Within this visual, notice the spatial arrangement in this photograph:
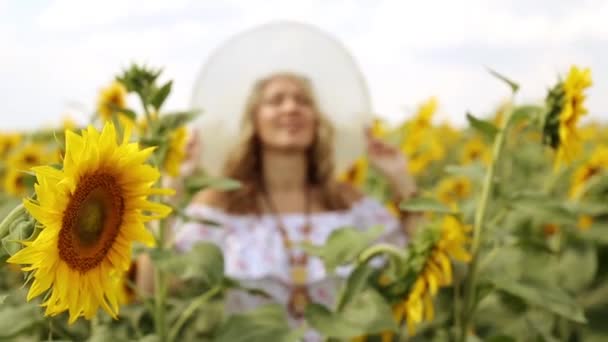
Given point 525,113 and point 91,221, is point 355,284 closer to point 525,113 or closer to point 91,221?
point 525,113

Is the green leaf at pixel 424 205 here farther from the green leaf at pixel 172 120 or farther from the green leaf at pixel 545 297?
the green leaf at pixel 172 120

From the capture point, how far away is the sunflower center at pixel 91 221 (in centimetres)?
111

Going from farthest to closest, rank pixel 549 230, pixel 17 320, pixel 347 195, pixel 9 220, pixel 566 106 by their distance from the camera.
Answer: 1. pixel 549 230
2. pixel 347 195
3. pixel 566 106
4. pixel 17 320
5. pixel 9 220

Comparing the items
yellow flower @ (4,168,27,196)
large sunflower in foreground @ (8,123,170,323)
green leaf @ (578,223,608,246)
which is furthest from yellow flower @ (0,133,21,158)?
large sunflower in foreground @ (8,123,170,323)

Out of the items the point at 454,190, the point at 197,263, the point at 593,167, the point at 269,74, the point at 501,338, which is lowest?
the point at 454,190

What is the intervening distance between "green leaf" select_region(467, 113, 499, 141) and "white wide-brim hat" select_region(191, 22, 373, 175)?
120 centimetres

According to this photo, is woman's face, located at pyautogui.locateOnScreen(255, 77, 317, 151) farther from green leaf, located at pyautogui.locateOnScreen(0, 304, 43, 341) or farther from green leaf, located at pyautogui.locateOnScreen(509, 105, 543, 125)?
green leaf, located at pyautogui.locateOnScreen(0, 304, 43, 341)

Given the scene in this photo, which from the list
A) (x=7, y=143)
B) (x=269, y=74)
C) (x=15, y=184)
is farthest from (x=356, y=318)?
(x=7, y=143)

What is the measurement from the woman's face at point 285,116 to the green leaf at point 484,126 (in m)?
1.07

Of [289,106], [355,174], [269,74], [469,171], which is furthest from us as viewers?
[355,174]

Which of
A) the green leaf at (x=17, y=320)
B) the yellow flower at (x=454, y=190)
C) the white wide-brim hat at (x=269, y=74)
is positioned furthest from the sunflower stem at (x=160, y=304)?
the yellow flower at (x=454, y=190)

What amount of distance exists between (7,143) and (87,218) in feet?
11.8

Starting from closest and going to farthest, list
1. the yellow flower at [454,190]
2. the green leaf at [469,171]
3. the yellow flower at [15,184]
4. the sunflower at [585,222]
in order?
the green leaf at [469,171], the sunflower at [585,222], the yellow flower at [15,184], the yellow flower at [454,190]

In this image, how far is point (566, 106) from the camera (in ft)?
5.63
